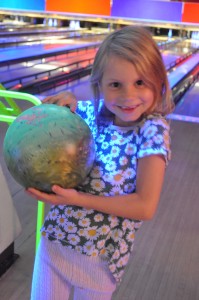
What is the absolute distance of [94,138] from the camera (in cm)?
93

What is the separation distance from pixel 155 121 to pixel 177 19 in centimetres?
607

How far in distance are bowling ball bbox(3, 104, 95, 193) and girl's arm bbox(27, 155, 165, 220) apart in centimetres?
2

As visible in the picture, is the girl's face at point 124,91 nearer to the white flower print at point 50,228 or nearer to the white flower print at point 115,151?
the white flower print at point 115,151

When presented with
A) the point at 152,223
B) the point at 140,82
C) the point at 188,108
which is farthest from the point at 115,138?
the point at 188,108

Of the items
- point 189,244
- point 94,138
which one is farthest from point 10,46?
point 94,138

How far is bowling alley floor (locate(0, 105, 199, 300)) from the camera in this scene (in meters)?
1.50

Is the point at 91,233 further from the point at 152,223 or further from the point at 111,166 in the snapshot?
the point at 152,223

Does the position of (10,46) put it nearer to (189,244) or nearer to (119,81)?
(189,244)

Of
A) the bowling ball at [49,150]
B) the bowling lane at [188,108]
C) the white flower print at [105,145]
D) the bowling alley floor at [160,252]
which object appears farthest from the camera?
the bowling lane at [188,108]

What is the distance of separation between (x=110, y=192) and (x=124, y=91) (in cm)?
21

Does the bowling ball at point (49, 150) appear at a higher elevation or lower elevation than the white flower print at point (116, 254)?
higher

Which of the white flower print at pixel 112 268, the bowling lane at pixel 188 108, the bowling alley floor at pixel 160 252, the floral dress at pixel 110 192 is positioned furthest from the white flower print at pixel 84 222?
the bowling lane at pixel 188 108

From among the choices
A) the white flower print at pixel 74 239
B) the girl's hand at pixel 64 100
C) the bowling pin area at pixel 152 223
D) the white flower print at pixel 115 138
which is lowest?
the bowling pin area at pixel 152 223

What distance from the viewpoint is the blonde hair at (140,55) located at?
0.80m
